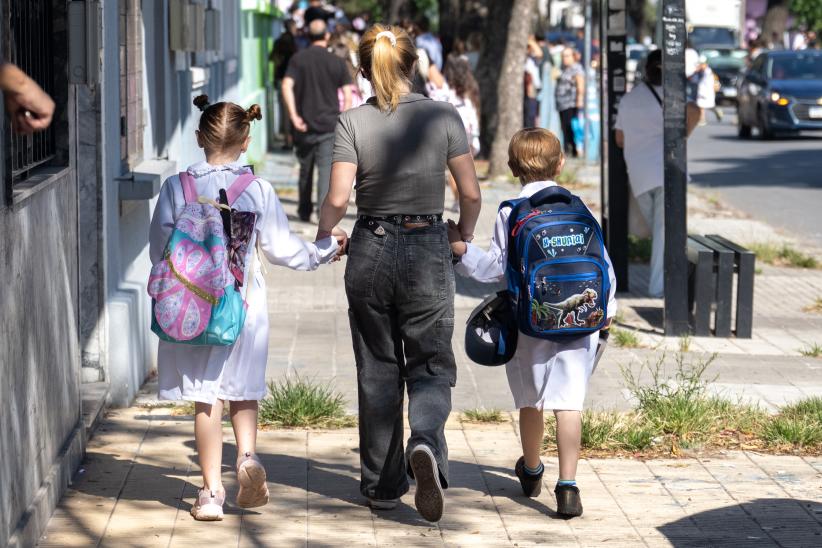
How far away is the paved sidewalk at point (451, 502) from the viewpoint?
5.40m

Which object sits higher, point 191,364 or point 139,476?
point 191,364

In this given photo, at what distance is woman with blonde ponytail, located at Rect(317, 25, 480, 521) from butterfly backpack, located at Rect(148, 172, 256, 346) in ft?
1.31

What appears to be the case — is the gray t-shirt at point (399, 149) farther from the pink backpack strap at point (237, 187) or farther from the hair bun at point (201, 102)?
the hair bun at point (201, 102)

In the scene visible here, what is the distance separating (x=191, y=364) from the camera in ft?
17.9

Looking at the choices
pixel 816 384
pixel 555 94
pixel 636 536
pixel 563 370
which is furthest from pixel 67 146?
pixel 555 94

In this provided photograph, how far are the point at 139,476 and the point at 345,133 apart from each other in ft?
5.77

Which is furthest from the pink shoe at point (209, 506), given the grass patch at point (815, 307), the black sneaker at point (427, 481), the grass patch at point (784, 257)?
the grass patch at point (784, 257)

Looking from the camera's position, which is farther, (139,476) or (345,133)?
(139,476)

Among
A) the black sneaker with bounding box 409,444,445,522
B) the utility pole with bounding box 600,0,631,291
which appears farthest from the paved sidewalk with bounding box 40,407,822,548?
the utility pole with bounding box 600,0,631,291

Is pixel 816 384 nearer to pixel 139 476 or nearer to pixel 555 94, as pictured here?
pixel 139 476

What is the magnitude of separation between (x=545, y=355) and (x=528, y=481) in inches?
22.5

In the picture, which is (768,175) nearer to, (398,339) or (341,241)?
(398,339)

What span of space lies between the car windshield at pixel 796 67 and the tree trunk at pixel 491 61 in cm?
877

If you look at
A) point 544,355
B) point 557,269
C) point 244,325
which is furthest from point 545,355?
point 244,325
